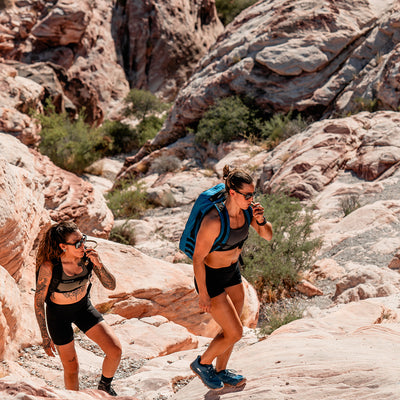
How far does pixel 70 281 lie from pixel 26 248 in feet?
7.37

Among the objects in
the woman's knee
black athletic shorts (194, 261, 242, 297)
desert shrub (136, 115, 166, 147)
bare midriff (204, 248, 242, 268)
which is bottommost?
desert shrub (136, 115, 166, 147)

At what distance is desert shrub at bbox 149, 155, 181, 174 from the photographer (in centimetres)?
1655

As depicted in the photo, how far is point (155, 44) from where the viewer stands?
2631 centimetres

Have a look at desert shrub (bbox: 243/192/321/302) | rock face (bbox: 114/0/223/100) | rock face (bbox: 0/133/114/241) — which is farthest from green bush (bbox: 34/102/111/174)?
rock face (bbox: 114/0/223/100)

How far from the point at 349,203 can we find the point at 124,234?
5040 mm

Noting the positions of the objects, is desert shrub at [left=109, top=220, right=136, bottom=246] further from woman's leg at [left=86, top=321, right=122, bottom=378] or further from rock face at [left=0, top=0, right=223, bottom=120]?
rock face at [left=0, top=0, right=223, bottom=120]

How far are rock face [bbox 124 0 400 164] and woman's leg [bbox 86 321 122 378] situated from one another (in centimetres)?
1201

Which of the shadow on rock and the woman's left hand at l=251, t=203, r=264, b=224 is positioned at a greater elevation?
the woman's left hand at l=251, t=203, r=264, b=224

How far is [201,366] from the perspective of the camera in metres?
3.32

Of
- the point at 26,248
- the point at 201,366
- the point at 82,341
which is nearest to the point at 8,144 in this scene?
the point at 26,248

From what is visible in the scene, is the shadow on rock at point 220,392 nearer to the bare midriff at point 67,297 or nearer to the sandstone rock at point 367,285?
the bare midriff at point 67,297

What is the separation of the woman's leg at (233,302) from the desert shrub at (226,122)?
41.5 feet

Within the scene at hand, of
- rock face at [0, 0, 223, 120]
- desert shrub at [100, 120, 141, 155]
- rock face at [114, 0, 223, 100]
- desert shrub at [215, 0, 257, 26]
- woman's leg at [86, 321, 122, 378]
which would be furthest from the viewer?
desert shrub at [215, 0, 257, 26]

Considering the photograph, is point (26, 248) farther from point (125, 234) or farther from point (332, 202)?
point (332, 202)
